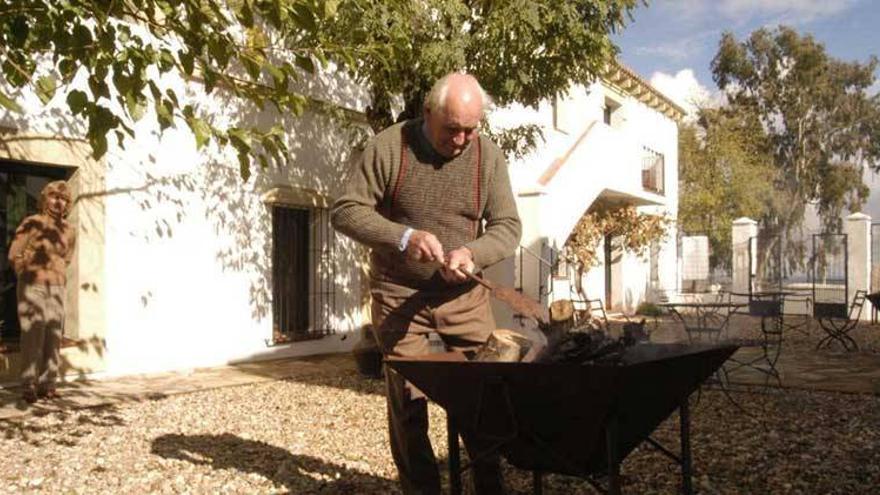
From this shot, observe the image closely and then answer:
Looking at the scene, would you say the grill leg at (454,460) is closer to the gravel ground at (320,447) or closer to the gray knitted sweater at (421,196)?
the gray knitted sweater at (421,196)

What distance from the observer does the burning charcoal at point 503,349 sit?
9.09 ft

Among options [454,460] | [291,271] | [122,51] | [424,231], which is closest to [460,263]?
[424,231]

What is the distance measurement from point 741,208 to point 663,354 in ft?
85.1

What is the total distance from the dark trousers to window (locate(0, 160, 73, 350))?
18.2ft

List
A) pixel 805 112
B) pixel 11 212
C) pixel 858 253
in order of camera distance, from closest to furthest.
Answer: pixel 11 212 < pixel 858 253 < pixel 805 112

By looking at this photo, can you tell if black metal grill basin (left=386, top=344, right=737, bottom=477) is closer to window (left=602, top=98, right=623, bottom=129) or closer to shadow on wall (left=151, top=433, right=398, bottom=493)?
shadow on wall (left=151, top=433, right=398, bottom=493)

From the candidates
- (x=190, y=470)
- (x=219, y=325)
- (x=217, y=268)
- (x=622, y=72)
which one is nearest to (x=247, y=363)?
(x=219, y=325)

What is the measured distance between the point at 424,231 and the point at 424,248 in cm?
22

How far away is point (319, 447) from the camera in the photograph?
4859 mm

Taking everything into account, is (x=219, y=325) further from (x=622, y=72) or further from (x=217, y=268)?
(x=622, y=72)

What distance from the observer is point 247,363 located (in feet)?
29.0

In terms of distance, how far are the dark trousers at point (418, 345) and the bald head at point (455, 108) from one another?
642mm

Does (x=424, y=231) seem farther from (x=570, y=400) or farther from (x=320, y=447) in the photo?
(x=320, y=447)

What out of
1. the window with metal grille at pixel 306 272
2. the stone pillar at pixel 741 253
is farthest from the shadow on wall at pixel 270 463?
the stone pillar at pixel 741 253
